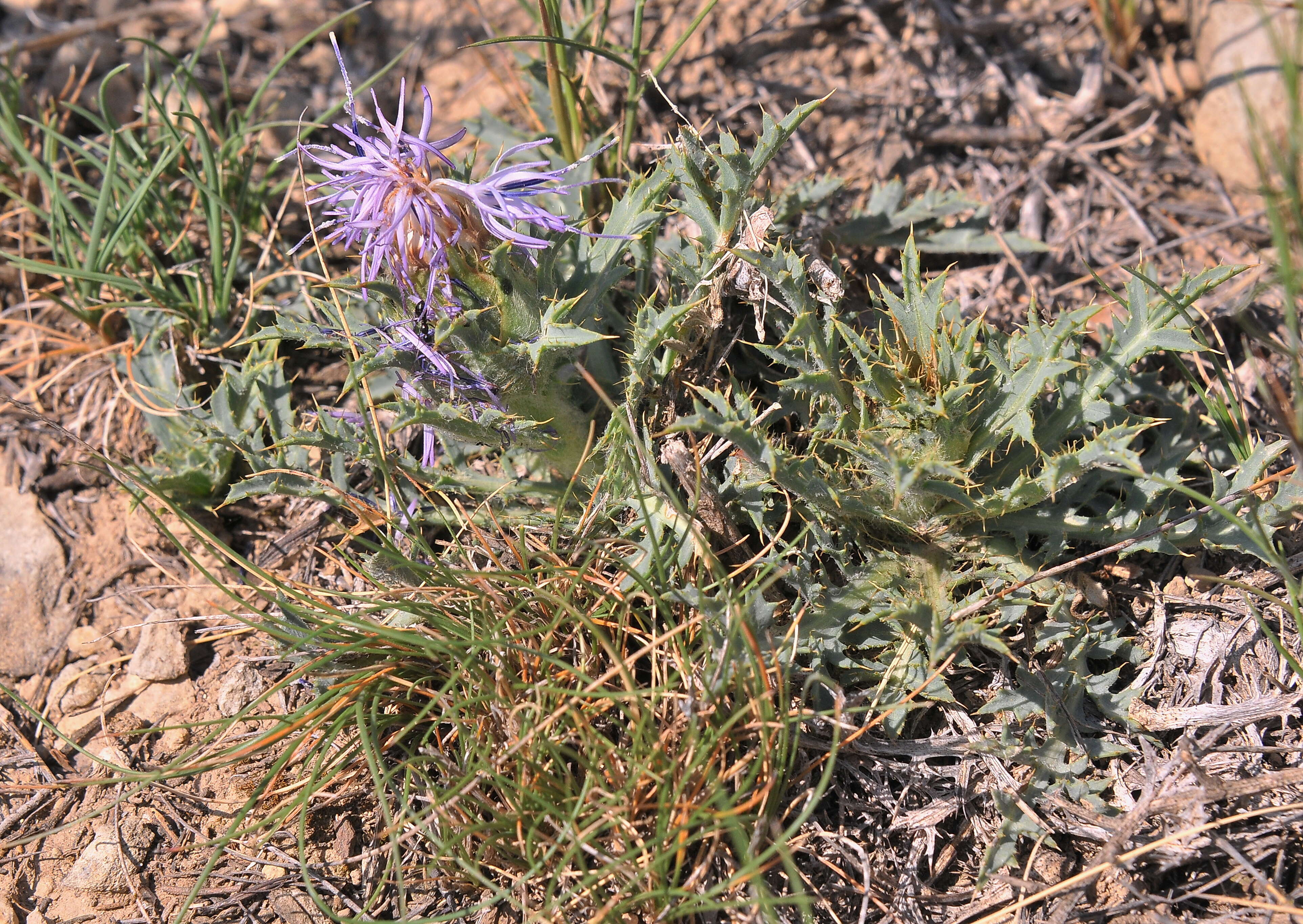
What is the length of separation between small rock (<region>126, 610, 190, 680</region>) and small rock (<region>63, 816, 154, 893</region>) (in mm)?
415

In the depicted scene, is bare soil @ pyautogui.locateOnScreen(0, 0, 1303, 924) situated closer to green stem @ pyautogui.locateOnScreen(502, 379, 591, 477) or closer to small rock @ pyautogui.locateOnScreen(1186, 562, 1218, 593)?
small rock @ pyautogui.locateOnScreen(1186, 562, 1218, 593)

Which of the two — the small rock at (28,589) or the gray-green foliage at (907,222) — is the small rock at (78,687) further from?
the gray-green foliage at (907,222)

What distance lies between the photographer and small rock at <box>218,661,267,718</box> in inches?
102

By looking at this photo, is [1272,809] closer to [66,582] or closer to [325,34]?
[66,582]

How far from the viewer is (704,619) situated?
2.15 m

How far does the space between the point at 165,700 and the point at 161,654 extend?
0.13 metres

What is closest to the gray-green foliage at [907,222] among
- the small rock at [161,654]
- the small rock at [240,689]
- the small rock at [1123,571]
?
the small rock at [1123,571]

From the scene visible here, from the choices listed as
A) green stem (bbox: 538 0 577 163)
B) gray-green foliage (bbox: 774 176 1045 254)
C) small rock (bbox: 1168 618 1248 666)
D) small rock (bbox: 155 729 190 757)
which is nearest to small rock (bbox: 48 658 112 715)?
small rock (bbox: 155 729 190 757)

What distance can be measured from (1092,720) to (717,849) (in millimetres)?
997

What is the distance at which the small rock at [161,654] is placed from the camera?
2678 millimetres

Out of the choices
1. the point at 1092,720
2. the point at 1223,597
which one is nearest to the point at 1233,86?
the point at 1223,597

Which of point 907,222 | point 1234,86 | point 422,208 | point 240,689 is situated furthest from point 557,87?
point 1234,86

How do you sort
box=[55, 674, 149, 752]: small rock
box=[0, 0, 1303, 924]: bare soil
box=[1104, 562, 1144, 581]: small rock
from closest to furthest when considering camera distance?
box=[0, 0, 1303, 924]: bare soil
box=[1104, 562, 1144, 581]: small rock
box=[55, 674, 149, 752]: small rock

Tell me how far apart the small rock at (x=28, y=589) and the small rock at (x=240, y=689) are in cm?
61
